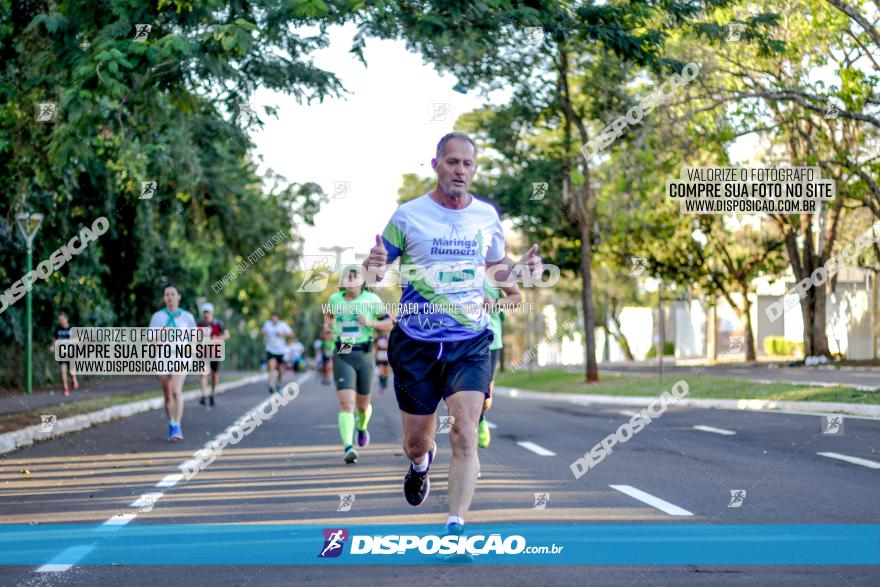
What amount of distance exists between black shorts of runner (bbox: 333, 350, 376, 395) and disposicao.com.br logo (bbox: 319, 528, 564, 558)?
535 cm

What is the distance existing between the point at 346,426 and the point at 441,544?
237 inches

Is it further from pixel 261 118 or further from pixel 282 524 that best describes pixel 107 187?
pixel 282 524

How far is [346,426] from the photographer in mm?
12688

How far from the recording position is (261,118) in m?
18.9

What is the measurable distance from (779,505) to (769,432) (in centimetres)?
752

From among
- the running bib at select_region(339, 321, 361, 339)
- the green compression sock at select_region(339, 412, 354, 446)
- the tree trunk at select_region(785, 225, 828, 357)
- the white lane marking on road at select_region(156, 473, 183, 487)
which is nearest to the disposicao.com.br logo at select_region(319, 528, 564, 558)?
the white lane marking on road at select_region(156, 473, 183, 487)

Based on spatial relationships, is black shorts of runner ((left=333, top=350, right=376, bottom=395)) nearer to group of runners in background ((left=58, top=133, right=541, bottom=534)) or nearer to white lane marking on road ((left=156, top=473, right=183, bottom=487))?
white lane marking on road ((left=156, top=473, right=183, bottom=487))

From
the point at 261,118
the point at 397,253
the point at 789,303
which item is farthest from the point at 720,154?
the point at 397,253

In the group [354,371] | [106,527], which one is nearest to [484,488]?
[106,527]

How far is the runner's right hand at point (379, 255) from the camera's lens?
6.69m

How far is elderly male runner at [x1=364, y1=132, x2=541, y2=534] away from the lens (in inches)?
262

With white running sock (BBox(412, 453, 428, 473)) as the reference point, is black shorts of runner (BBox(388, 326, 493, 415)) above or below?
above

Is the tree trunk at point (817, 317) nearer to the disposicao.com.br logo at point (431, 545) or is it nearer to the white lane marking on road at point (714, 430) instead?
the white lane marking on road at point (714, 430)

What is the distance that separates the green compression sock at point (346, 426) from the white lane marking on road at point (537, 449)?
82.3 inches
